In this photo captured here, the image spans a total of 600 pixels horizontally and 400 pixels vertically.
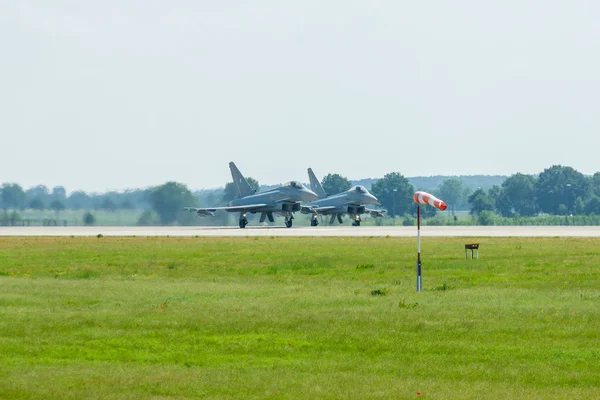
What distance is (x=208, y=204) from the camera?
137 m

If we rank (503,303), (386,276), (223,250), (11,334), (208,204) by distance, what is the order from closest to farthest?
1. (11,334)
2. (503,303)
3. (386,276)
4. (223,250)
5. (208,204)

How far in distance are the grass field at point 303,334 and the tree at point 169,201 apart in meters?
81.6

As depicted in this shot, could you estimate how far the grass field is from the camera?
13.7 metres

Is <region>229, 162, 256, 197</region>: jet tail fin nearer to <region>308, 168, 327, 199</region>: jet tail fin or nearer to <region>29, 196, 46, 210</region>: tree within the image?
<region>29, 196, 46, 210</region>: tree

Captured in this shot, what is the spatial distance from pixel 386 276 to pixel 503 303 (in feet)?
29.6

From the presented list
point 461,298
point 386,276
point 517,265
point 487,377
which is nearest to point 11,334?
point 487,377

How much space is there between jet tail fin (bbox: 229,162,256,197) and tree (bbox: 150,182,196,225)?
9078 millimetres

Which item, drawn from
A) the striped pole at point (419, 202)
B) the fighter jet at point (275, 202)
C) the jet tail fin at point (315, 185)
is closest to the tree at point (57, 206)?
the fighter jet at point (275, 202)

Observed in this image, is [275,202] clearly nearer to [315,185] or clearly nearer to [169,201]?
[169,201]

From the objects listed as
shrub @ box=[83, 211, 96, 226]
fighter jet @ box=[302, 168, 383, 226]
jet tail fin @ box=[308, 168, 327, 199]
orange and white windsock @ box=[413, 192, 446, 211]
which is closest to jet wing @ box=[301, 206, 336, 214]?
fighter jet @ box=[302, 168, 383, 226]

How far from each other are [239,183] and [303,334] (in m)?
92.3

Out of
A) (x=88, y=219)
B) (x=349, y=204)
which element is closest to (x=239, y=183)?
(x=349, y=204)

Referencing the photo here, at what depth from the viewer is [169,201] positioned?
115375mm

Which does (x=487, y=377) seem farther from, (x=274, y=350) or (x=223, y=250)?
(x=223, y=250)
